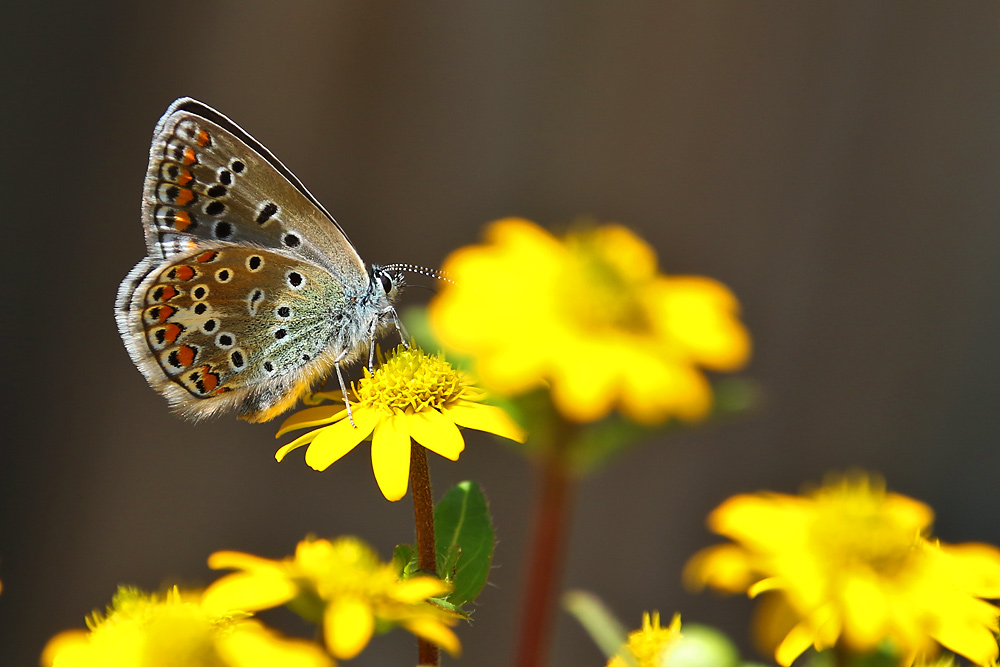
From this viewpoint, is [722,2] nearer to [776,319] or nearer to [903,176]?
[903,176]

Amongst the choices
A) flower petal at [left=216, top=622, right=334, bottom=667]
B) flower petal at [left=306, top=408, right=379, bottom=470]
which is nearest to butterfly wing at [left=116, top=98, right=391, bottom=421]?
flower petal at [left=306, top=408, right=379, bottom=470]

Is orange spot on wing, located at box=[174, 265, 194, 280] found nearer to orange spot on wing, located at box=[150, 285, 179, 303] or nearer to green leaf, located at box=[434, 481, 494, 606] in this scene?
orange spot on wing, located at box=[150, 285, 179, 303]

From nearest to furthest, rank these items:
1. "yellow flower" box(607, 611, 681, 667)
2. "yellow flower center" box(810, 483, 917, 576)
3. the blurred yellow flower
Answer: "yellow flower center" box(810, 483, 917, 576) → "yellow flower" box(607, 611, 681, 667) → the blurred yellow flower

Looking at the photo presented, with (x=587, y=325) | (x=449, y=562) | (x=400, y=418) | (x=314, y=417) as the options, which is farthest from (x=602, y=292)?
(x=314, y=417)

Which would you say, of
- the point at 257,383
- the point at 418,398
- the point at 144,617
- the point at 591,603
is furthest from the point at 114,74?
the point at 591,603

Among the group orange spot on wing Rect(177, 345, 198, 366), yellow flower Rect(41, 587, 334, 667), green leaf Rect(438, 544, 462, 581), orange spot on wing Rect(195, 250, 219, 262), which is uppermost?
orange spot on wing Rect(195, 250, 219, 262)

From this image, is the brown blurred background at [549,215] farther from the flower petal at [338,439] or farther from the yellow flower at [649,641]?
the yellow flower at [649,641]

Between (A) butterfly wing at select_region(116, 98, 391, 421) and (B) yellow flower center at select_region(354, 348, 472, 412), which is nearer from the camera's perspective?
(B) yellow flower center at select_region(354, 348, 472, 412)
